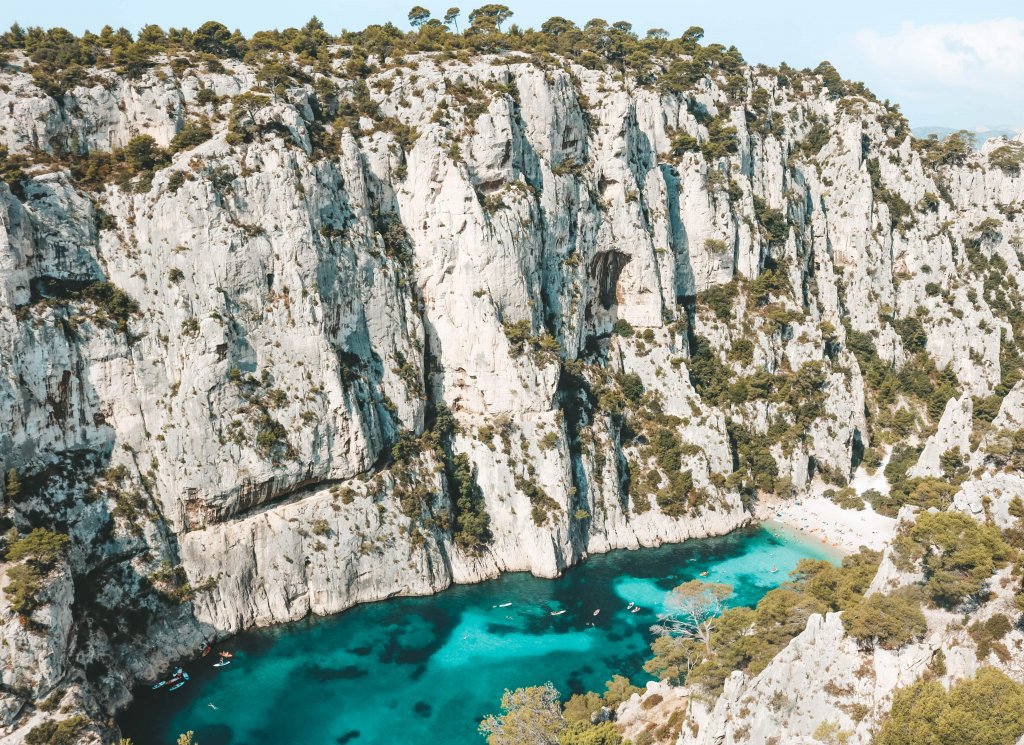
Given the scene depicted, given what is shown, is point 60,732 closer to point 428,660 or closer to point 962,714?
point 428,660

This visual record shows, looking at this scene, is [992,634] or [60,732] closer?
[992,634]

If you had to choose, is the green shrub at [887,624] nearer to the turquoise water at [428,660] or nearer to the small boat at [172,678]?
the turquoise water at [428,660]

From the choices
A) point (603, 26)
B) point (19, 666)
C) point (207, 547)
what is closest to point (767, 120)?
point (603, 26)

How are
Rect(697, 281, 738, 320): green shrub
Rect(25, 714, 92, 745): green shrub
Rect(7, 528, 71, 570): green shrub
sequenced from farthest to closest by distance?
Rect(697, 281, 738, 320): green shrub
Rect(7, 528, 71, 570): green shrub
Rect(25, 714, 92, 745): green shrub

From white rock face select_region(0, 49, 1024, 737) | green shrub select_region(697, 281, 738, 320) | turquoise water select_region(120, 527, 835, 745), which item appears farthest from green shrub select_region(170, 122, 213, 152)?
green shrub select_region(697, 281, 738, 320)

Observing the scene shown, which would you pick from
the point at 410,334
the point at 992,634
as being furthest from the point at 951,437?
the point at 410,334

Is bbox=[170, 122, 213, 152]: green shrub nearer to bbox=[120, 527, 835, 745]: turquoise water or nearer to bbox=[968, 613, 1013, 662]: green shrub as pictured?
bbox=[120, 527, 835, 745]: turquoise water

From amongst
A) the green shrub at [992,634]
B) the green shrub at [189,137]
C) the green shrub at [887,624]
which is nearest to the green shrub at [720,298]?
the green shrub at [887,624]
